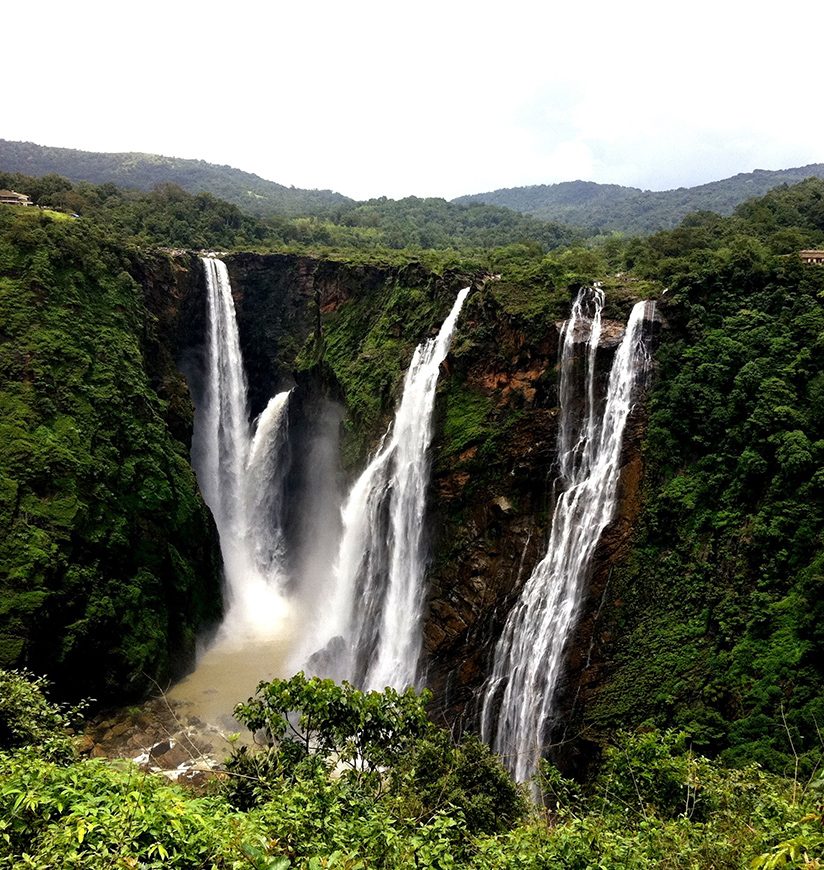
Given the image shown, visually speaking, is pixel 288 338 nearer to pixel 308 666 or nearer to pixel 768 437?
pixel 308 666

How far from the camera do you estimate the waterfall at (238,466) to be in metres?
32.1

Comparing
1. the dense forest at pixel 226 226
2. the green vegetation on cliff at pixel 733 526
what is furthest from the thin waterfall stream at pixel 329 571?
the dense forest at pixel 226 226

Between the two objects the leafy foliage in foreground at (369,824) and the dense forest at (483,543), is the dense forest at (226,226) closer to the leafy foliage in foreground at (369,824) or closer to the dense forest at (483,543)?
the dense forest at (483,543)

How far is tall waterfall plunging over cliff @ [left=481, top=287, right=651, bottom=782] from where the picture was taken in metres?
18.1

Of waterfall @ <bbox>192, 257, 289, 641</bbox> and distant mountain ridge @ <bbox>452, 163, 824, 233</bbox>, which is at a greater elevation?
distant mountain ridge @ <bbox>452, 163, 824, 233</bbox>

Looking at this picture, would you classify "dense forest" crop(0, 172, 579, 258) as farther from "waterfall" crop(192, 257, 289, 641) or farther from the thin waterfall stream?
the thin waterfall stream

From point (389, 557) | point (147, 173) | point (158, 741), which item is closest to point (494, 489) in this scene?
point (389, 557)

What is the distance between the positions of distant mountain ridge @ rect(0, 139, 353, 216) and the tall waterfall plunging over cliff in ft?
315

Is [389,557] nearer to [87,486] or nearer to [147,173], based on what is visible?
[87,486]

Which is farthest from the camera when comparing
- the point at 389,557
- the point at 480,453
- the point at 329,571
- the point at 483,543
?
the point at 329,571

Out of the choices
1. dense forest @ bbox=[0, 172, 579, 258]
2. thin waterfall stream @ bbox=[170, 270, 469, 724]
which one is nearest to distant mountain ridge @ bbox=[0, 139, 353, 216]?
dense forest @ bbox=[0, 172, 579, 258]

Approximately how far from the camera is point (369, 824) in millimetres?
6773

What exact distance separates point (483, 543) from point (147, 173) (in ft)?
494

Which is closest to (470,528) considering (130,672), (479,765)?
(479,765)
